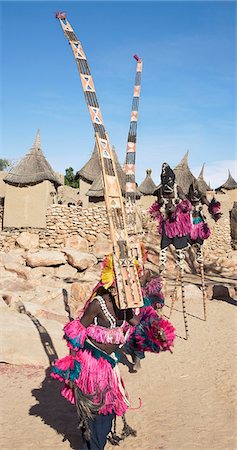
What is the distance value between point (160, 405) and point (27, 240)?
13623 mm

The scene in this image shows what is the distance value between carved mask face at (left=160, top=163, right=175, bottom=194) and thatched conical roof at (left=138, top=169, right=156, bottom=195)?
75.2 feet

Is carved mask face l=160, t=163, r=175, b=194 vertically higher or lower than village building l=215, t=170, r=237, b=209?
lower

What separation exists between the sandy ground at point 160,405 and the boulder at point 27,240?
11.5 metres

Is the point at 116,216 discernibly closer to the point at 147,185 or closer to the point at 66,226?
the point at 66,226

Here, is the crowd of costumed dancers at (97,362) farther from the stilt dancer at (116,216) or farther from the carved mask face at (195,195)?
the carved mask face at (195,195)

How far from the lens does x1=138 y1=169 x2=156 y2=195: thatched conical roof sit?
3051 cm

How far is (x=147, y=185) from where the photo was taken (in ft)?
102

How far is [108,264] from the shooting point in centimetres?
347

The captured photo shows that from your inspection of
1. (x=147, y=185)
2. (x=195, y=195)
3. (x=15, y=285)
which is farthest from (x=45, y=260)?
(x=147, y=185)

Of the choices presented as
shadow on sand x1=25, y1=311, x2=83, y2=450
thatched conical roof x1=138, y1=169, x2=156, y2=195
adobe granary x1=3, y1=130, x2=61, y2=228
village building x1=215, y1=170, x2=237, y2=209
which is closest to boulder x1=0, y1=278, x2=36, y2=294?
shadow on sand x1=25, y1=311, x2=83, y2=450

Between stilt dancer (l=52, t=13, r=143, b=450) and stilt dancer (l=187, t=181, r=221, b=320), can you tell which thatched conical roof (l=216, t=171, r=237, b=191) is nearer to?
stilt dancer (l=187, t=181, r=221, b=320)

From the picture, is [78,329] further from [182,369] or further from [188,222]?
[188,222]

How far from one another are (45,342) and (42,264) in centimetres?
689

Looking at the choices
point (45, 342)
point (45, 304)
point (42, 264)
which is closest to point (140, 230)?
point (42, 264)
